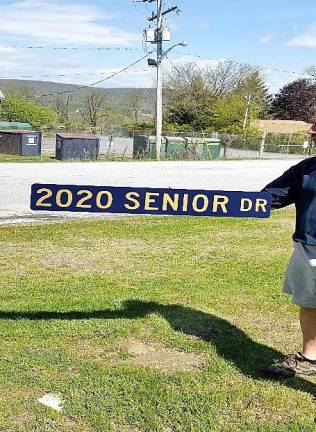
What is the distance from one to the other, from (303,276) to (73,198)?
Answer: 1.52 meters

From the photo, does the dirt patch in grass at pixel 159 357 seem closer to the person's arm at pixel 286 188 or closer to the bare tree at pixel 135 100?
the person's arm at pixel 286 188

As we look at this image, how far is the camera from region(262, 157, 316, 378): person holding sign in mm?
3230

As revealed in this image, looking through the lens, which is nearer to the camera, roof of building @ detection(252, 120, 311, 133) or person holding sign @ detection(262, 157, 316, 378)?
person holding sign @ detection(262, 157, 316, 378)

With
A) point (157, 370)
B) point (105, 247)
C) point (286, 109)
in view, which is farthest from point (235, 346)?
point (286, 109)

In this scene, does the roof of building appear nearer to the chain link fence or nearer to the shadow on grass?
the chain link fence

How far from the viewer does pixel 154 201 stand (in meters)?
3.76

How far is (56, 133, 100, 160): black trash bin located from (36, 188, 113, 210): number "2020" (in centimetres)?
2302

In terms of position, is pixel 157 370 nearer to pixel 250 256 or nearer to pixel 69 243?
pixel 250 256

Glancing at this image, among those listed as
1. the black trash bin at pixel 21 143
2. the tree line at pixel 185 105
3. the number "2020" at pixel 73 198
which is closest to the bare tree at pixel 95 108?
the tree line at pixel 185 105

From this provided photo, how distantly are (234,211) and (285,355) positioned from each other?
3.41ft

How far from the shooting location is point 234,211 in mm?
3764

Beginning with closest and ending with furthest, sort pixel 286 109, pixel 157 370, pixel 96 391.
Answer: pixel 96 391 → pixel 157 370 → pixel 286 109

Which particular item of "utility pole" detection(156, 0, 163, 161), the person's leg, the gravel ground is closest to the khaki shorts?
the person's leg

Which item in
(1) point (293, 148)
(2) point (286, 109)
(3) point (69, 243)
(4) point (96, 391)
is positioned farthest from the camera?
(2) point (286, 109)
